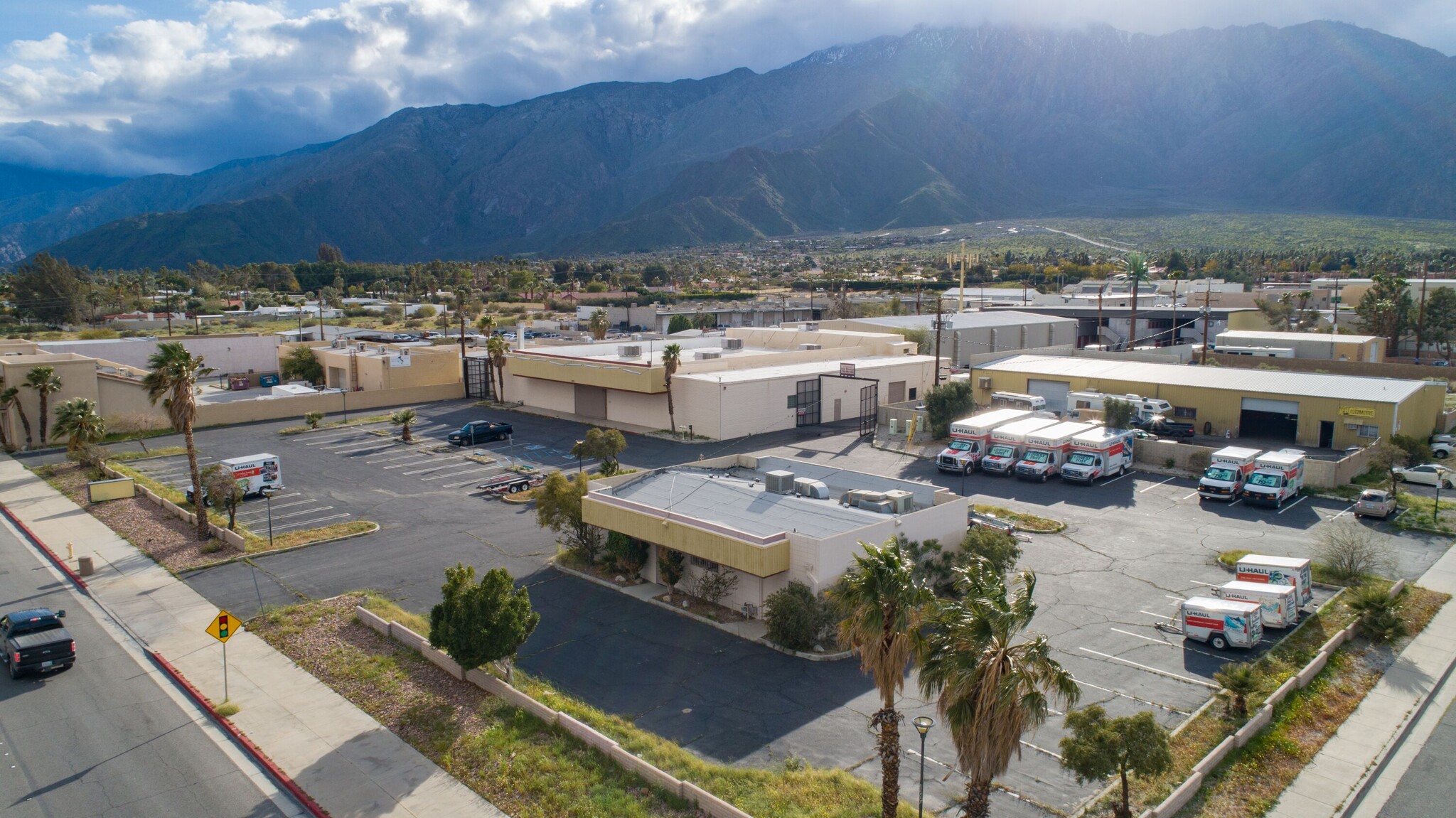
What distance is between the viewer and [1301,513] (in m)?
34.6

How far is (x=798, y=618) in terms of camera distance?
73.6 ft

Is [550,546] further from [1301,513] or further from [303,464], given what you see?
[1301,513]

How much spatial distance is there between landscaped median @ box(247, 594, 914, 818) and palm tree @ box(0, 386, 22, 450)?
1493 inches

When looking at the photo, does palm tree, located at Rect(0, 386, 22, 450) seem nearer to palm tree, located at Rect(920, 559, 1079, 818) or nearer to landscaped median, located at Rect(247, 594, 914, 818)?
landscaped median, located at Rect(247, 594, 914, 818)

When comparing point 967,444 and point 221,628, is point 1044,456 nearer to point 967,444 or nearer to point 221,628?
point 967,444

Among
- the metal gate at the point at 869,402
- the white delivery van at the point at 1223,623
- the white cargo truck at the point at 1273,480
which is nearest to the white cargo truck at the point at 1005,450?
the white cargo truck at the point at 1273,480

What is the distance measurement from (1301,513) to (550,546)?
95.2ft

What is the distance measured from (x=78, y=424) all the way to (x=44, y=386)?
953 centimetres

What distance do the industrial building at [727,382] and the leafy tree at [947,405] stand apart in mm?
8617

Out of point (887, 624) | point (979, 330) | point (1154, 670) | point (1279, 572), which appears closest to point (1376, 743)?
point (1154, 670)

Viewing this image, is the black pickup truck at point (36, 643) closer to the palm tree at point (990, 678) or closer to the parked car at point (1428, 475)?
the palm tree at point (990, 678)

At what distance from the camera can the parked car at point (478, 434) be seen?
5116 centimetres

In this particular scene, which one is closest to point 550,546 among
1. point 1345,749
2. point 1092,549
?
point 1092,549

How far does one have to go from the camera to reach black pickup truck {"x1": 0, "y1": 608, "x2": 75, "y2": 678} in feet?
69.2
